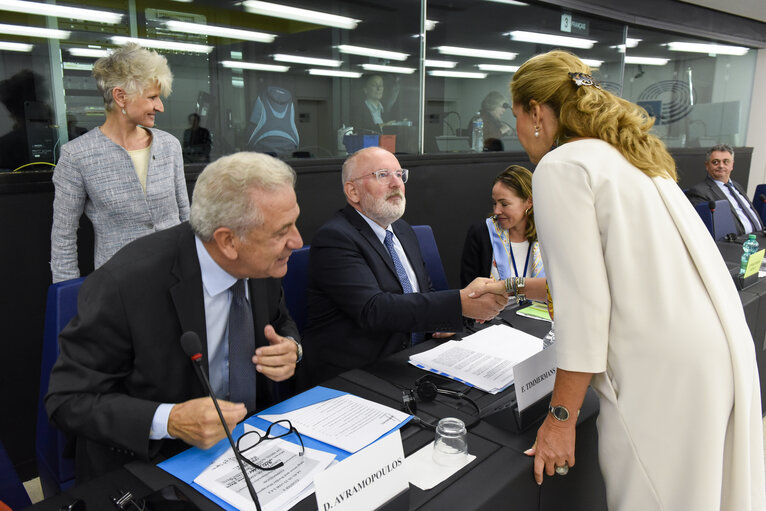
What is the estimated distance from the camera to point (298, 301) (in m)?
2.10

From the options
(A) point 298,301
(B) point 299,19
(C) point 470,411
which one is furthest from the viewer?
(B) point 299,19

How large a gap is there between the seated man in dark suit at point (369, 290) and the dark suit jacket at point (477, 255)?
1.91 feet

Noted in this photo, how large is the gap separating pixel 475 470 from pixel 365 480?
298 millimetres

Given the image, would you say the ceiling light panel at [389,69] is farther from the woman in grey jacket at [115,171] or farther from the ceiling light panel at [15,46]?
the ceiling light panel at [15,46]

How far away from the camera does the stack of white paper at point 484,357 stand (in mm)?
1499

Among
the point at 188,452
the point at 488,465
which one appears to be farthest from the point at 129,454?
the point at 488,465

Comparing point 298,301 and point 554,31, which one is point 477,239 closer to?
point 298,301

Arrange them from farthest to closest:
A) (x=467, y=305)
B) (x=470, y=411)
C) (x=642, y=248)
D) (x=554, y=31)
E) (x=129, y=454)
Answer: (x=554, y=31) → (x=467, y=305) → (x=470, y=411) → (x=129, y=454) → (x=642, y=248)

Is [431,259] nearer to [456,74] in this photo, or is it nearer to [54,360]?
[54,360]

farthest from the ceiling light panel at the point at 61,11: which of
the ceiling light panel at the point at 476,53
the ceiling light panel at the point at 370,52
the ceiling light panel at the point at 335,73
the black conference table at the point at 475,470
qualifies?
the ceiling light panel at the point at 476,53

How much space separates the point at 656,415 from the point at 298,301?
1379mm

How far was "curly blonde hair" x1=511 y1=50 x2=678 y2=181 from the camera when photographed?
1102 mm

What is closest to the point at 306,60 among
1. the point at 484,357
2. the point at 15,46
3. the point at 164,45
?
the point at 164,45

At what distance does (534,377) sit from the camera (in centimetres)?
124
